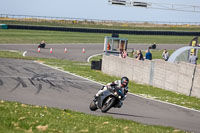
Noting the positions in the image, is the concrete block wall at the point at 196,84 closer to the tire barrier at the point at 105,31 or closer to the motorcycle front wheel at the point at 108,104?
the motorcycle front wheel at the point at 108,104

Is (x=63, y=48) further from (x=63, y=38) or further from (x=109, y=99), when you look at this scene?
(x=109, y=99)

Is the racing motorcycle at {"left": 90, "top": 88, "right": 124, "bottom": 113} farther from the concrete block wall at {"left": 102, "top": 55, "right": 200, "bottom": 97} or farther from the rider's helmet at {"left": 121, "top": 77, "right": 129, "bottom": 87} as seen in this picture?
the concrete block wall at {"left": 102, "top": 55, "right": 200, "bottom": 97}

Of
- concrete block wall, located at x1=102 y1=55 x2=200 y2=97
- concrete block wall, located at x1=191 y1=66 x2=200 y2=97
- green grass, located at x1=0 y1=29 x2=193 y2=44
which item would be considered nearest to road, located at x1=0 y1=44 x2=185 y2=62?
green grass, located at x1=0 y1=29 x2=193 y2=44

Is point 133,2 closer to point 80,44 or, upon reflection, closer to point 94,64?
point 80,44

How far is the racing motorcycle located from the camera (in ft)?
46.4

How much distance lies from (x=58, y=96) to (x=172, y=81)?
6.97m

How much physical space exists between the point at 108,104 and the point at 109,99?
0.56 ft

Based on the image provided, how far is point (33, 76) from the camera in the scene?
2556 centimetres

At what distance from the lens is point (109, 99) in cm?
1445

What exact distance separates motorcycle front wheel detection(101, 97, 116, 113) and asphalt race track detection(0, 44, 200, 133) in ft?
0.74

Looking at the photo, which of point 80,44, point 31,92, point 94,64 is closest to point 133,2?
point 80,44

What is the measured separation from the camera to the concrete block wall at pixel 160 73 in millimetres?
21094

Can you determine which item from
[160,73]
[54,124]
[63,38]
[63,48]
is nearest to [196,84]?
[160,73]

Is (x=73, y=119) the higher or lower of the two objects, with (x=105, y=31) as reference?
higher
